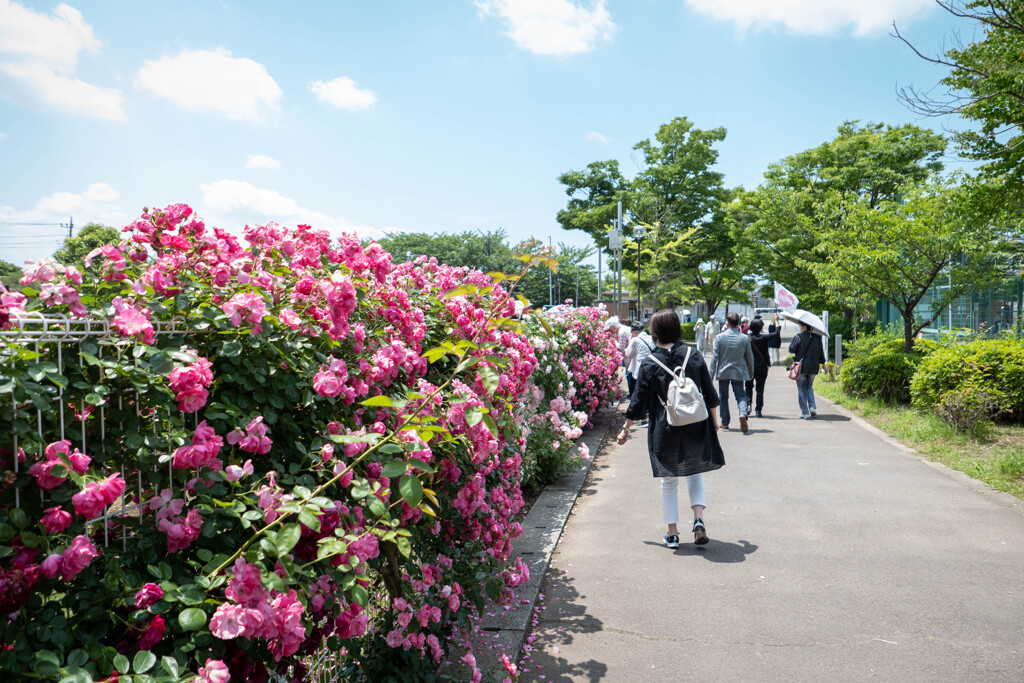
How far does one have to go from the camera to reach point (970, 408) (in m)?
8.62

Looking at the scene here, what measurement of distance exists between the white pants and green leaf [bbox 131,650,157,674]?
4.22 metres

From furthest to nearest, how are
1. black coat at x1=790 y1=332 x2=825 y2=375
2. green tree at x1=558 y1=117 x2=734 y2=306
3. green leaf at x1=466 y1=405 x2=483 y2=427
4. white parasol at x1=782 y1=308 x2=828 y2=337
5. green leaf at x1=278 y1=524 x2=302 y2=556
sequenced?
green tree at x1=558 y1=117 x2=734 y2=306, white parasol at x1=782 y1=308 x2=828 y2=337, black coat at x1=790 y1=332 x2=825 y2=375, green leaf at x1=466 y1=405 x2=483 y2=427, green leaf at x1=278 y1=524 x2=302 y2=556

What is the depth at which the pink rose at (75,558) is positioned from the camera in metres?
1.58

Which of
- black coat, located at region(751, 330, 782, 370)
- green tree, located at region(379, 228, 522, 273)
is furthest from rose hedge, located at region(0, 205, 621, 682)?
green tree, located at region(379, 228, 522, 273)

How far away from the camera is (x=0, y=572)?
5.02ft

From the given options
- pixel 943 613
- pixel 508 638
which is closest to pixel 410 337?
pixel 508 638

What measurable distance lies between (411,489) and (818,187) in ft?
104

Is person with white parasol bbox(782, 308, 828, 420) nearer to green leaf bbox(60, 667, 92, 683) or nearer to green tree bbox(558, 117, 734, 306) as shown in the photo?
green leaf bbox(60, 667, 92, 683)

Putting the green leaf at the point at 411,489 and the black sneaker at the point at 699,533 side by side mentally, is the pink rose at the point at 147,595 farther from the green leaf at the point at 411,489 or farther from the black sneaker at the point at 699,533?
the black sneaker at the point at 699,533

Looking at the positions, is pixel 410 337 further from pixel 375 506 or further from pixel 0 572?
pixel 0 572

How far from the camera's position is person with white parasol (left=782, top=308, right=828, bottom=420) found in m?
11.5

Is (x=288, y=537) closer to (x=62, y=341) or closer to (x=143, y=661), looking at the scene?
(x=143, y=661)

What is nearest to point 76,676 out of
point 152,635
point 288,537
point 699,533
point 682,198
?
point 152,635

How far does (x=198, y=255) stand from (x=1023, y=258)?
16.0 meters
